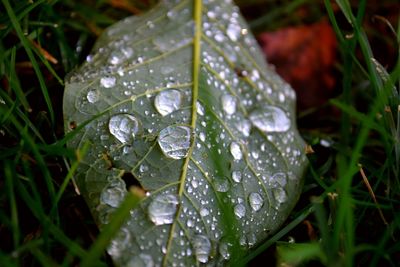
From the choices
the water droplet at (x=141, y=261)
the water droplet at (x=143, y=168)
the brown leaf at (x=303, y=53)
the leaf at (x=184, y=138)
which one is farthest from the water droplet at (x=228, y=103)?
the brown leaf at (x=303, y=53)

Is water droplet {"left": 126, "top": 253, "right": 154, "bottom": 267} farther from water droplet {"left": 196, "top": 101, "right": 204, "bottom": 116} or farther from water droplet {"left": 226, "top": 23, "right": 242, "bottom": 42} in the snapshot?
water droplet {"left": 226, "top": 23, "right": 242, "bottom": 42}

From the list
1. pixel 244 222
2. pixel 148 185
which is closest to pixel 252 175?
pixel 244 222

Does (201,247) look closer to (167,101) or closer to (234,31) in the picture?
(167,101)

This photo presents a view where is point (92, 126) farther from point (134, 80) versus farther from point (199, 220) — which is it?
point (199, 220)

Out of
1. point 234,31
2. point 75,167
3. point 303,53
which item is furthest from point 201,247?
point 303,53

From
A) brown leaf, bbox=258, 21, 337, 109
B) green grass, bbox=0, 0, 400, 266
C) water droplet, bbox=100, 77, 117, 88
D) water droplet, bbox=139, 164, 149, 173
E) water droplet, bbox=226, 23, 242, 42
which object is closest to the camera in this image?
green grass, bbox=0, 0, 400, 266

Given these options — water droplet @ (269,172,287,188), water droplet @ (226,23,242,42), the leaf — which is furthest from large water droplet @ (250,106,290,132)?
water droplet @ (226,23,242,42)
